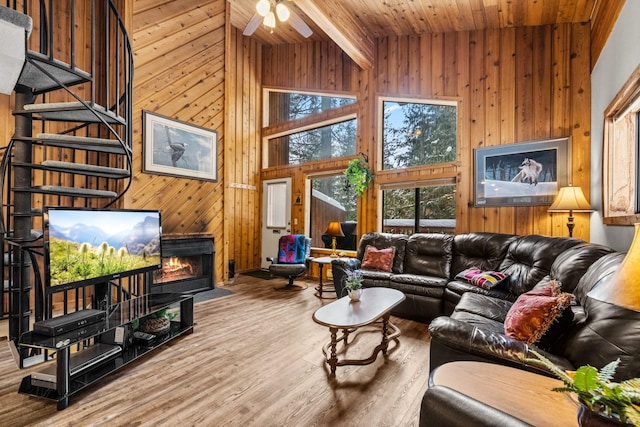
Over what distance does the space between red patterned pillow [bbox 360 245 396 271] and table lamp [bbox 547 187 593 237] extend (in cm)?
193

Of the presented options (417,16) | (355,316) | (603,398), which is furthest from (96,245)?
(417,16)

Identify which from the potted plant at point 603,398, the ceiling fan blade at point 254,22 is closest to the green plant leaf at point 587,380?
the potted plant at point 603,398

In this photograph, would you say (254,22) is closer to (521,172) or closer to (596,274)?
(521,172)

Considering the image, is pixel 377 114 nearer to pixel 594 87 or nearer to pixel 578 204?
pixel 594 87

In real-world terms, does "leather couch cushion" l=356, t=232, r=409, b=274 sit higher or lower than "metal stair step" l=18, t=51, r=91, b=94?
lower

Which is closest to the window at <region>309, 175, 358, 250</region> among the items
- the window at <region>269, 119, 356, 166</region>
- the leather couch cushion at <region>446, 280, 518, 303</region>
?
the window at <region>269, 119, 356, 166</region>

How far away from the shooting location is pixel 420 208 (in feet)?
15.4

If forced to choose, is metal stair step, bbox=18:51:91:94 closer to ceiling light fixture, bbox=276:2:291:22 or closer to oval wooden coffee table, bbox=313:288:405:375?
ceiling light fixture, bbox=276:2:291:22

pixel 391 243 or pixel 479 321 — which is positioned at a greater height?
pixel 391 243

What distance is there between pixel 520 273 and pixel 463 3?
327 centimetres

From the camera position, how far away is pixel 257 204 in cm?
670

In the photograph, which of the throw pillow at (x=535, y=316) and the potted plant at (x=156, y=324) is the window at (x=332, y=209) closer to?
the potted plant at (x=156, y=324)

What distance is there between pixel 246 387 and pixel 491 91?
454cm

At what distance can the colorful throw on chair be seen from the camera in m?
5.29
